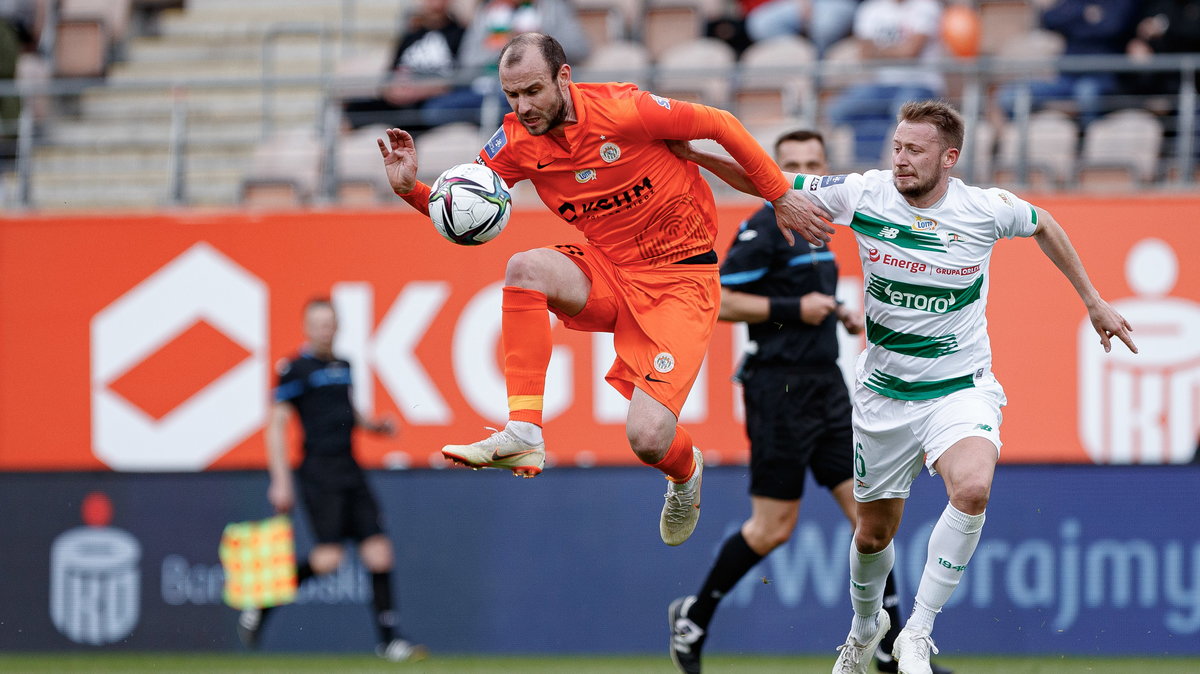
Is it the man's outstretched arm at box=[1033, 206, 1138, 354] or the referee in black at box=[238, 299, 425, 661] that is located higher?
the man's outstretched arm at box=[1033, 206, 1138, 354]

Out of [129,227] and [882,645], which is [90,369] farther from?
[882,645]

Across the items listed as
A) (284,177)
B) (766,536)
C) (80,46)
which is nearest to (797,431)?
(766,536)

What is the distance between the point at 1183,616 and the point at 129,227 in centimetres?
819

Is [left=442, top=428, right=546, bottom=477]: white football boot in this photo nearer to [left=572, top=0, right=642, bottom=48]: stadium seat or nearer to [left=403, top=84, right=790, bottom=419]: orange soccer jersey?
[left=403, top=84, right=790, bottom=419]: orange soccer jersey

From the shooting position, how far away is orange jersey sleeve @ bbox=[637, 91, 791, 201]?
19.8 feet

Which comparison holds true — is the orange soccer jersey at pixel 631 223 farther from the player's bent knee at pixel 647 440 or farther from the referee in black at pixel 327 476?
the referee in black at pixel 327 476

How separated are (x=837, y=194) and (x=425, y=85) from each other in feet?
21.4

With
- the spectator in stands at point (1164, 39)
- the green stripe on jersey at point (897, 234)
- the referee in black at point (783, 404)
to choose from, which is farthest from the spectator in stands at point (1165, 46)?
the green stripe on jersey at point (897, 234)

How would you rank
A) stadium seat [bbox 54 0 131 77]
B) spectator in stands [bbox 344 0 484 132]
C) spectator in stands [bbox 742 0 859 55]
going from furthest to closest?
1. stadium seat [bbox 54 0 131 77]
2. spectator in stands [bbox 742 0 859 55]
3. spectator in stands [bbox 344 0 484 132]

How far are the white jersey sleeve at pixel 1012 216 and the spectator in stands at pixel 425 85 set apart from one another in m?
6.64

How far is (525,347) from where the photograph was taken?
6164 mm

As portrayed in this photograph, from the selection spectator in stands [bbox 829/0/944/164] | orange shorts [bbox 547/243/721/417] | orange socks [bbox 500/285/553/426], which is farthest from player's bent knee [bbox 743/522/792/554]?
spectator in stands [bbox 829/0/944/164]

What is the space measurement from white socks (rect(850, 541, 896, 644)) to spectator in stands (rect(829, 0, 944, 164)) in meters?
5.51

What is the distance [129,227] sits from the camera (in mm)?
11500
